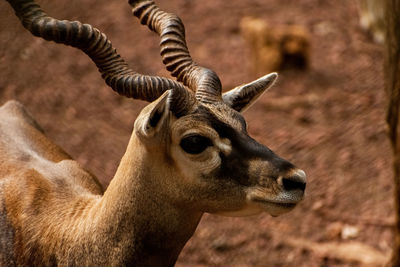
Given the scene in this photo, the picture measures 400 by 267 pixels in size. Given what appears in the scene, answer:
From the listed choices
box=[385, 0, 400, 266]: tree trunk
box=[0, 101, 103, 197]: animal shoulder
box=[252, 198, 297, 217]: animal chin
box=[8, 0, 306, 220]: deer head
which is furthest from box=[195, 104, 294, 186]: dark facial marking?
box=[385, 0, 400, 266]: tree trunk

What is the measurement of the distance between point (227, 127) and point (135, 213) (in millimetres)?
841

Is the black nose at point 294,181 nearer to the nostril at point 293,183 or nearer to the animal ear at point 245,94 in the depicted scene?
the nostril at point 293,183

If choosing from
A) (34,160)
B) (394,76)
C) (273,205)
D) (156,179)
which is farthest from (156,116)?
(394,76)

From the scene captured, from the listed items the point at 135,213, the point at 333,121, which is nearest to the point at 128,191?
the point at 135,213

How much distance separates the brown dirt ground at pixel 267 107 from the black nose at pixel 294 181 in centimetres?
320

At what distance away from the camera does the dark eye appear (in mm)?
4141

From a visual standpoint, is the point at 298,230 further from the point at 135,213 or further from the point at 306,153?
the point at 135,213

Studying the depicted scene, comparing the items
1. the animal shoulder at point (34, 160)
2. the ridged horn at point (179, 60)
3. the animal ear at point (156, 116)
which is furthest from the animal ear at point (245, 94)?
the animal shoulder at point (34, 160)

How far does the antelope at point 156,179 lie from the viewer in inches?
163

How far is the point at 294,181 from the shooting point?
13.5 feet

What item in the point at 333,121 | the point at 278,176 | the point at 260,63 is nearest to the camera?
the point at 278,176

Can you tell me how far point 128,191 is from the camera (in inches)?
172

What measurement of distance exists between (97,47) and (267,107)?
231 inches

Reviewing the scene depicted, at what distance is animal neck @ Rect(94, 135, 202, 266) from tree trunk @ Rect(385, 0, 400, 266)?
210cm
